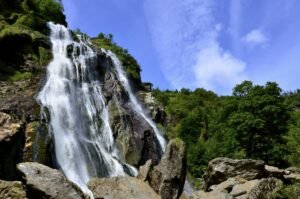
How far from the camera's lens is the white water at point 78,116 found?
34.0 meters

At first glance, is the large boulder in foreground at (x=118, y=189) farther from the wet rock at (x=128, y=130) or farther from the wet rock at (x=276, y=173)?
the wet rock at (x=128, y=130)

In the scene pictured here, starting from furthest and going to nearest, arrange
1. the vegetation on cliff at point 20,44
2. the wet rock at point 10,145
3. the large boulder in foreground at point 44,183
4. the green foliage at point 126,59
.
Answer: the green foliage at point 126,59 < the vegetation on cliff at point 20,44 < the large boulder in foreground at point 44,183 < the wet rock at point 10,145

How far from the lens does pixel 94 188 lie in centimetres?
1791

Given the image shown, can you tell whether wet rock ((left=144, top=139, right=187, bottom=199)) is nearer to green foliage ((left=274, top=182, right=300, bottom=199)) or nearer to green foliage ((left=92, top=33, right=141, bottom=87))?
green foliage ((left=274, top=182, right=300, bottom=199))

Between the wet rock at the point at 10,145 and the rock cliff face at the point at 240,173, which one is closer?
the wet rock at the point at 10,145

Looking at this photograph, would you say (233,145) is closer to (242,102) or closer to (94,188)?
(242,102)

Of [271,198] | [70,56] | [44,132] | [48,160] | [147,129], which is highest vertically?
[70,56]

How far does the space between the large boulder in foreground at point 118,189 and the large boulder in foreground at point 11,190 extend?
6603 mm

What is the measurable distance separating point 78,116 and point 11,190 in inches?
1164

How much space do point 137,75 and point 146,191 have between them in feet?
144

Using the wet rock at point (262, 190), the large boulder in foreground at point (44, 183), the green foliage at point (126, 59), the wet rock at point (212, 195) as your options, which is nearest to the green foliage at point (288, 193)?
the wet rock at point (262, 190)

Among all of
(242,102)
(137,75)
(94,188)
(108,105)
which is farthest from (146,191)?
(137,75)

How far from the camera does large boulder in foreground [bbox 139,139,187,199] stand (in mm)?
21703

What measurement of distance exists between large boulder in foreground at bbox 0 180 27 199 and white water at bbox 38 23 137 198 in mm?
18911
